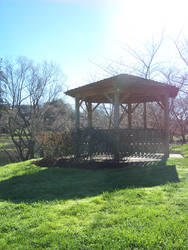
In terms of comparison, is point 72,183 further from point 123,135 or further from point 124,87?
point 124,87

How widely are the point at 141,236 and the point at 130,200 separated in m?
1.16

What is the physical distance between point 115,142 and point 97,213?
453 cm

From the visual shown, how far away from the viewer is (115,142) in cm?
743

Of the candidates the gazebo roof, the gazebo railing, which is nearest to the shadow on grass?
the gazebo railing

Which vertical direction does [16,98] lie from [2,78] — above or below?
below

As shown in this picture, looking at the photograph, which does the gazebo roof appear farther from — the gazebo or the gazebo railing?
the gazebo railing

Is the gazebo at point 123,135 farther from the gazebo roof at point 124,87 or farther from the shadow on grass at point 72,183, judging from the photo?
the shadow on grass at point 72,183

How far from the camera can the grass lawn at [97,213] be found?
2264 millimetres

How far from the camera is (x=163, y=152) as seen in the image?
27.1 feet

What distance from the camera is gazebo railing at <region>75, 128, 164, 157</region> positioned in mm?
7461

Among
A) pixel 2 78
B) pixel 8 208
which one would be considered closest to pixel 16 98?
pixel 2 78

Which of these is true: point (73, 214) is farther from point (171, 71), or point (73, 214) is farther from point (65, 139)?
point (171, 71)

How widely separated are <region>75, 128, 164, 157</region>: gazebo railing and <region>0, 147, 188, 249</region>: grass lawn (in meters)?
2.33

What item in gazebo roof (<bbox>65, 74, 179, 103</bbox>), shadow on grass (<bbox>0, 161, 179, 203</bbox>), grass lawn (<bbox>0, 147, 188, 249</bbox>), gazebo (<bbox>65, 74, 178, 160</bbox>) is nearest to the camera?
grass lawn (<bbox>0, 147, 188, 249</bbox>)
